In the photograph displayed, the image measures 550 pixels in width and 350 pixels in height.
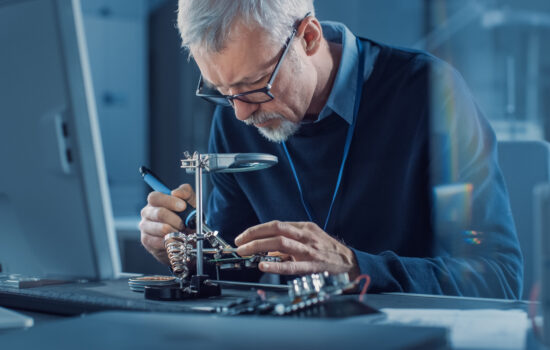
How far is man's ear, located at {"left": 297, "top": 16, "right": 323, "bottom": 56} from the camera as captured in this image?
52.1 inches

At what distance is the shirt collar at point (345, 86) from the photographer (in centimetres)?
141

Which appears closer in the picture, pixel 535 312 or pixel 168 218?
pixel 535 312

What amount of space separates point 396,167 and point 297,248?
56 cm

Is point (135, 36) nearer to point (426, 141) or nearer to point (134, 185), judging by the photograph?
point (134, 185)

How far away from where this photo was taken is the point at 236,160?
901 mm

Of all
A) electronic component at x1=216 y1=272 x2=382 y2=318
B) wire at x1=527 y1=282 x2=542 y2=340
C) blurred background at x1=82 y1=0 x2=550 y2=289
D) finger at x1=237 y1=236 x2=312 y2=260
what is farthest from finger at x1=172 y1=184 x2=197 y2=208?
blurred background at x1=82 y1=0 x2=550 y2=289

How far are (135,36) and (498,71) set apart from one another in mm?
2232

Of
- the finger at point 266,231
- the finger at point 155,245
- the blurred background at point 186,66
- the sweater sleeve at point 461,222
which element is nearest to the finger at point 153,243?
the finger at point 155,245

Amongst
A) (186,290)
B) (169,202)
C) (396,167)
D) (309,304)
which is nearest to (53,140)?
(169,202)

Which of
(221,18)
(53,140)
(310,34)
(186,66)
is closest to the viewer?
(53,140)

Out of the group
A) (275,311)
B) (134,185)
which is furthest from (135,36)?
(275,311)

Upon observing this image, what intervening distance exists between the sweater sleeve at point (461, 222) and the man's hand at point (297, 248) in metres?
0.04

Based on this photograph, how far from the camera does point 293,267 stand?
2.97 ft

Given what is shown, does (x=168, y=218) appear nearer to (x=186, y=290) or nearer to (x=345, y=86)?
(x=186, y=290)
